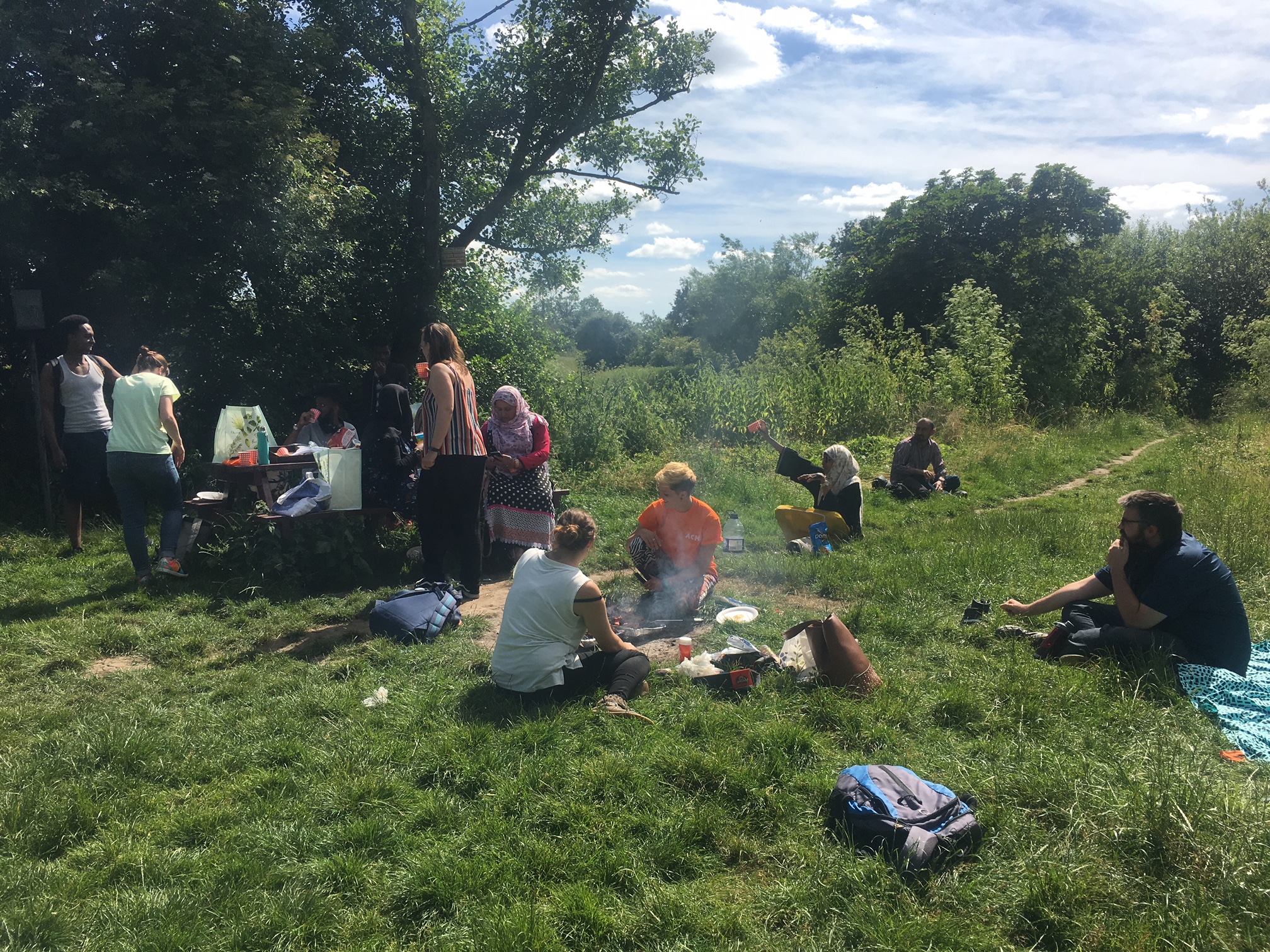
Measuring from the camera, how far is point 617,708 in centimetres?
392

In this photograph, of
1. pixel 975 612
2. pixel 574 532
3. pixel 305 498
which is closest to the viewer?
pixel 574 532

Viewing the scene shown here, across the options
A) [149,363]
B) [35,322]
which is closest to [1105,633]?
[149,363]

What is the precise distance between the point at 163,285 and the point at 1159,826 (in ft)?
32.8

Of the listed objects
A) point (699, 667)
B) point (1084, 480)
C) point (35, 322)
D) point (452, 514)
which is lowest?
point (1084, 480)

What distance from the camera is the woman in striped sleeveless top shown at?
5.65 m

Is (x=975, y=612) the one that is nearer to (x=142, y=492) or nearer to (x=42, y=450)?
(x=142, y=492)

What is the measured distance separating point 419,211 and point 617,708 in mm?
10397

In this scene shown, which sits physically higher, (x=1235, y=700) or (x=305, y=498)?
(x=305, y=498)

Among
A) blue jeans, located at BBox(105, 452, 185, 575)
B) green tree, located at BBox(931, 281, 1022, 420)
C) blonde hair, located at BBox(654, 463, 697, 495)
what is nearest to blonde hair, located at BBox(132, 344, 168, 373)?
blue jeans, located at BBox(105, 452, 185, 575)

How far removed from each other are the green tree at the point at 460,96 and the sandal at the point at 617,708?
816 centimetres

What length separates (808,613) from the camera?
5633 millimetres

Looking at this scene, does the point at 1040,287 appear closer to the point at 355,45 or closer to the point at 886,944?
the point at 355,45

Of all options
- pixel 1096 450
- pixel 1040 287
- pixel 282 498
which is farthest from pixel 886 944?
pixel 1040 287

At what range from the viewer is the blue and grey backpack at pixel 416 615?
16.8 ft
